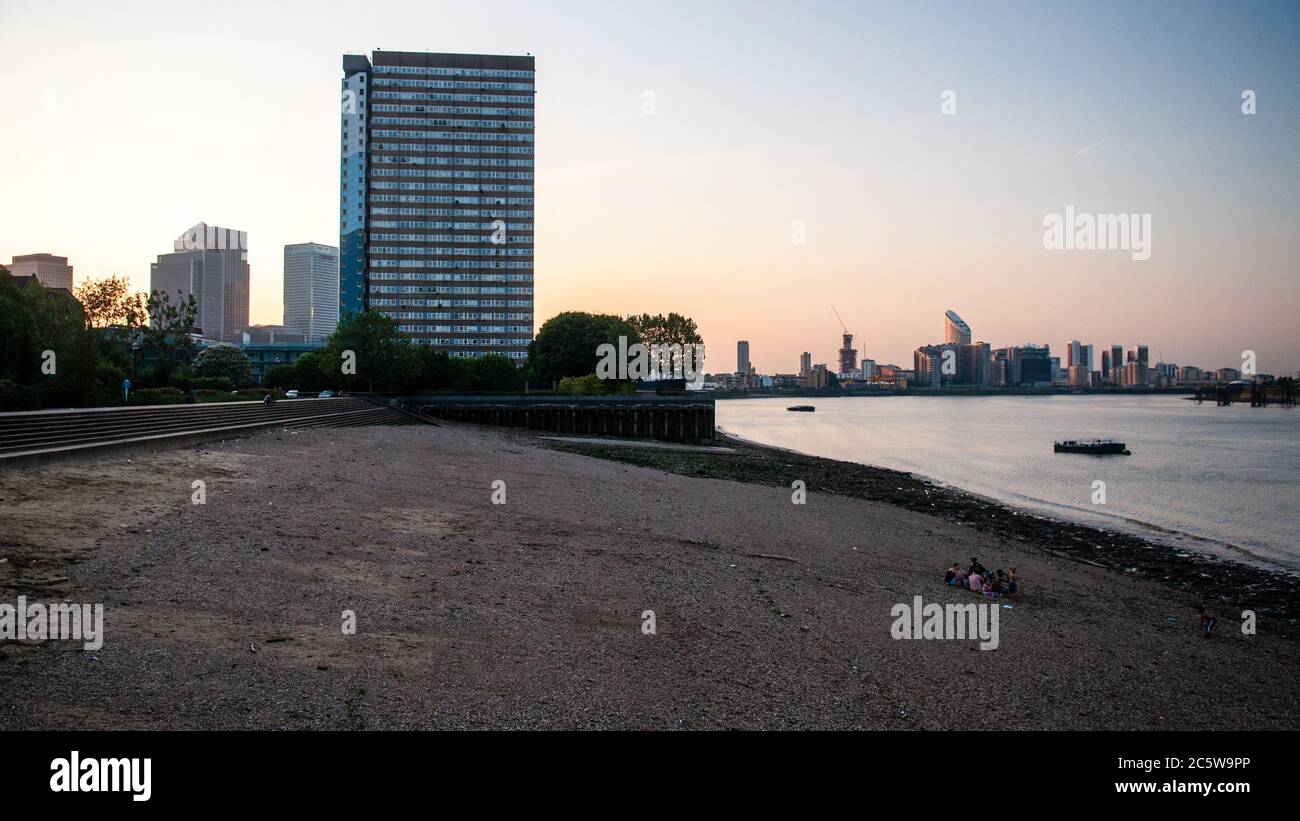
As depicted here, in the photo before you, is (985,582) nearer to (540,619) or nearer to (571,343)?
(540,619)

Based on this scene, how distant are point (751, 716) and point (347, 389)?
88401mm

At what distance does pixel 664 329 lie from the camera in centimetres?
14238

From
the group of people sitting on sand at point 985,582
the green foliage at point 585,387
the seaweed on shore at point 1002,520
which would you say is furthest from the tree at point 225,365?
the group of people sitting on sand at point 985,582

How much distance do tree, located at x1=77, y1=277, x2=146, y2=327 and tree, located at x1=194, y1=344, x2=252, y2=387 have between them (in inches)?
1188

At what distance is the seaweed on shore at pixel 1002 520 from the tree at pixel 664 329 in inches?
3141

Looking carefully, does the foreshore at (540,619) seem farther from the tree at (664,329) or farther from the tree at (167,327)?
the tree at (664,329)

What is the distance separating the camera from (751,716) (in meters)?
10.1

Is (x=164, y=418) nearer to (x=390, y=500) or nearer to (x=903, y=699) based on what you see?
(x=390, y=500)

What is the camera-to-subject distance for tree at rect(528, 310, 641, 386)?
122 meters

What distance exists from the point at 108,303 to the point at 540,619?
7207 cm

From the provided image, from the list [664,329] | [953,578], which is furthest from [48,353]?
[664,329]

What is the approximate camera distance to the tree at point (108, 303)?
66.7 m

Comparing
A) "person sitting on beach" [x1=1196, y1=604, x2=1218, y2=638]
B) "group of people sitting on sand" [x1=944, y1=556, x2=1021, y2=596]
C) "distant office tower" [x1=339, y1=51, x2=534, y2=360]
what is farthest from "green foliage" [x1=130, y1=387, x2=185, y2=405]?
"distant office tower" [x1=339, y1=51, x2=534, y2=360]

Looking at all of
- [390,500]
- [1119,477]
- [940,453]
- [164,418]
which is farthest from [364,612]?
[940,453]
